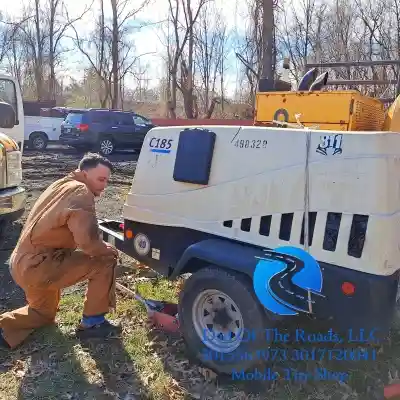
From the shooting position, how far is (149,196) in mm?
3896

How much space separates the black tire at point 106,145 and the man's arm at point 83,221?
14763 mm

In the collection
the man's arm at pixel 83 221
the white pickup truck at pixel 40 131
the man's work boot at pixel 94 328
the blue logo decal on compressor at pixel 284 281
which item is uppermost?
the white pickup truck at pixel 40 131

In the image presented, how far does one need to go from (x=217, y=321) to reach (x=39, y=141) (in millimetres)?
18722

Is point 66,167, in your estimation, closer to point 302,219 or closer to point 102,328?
point 102,328

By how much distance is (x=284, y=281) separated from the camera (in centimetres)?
302

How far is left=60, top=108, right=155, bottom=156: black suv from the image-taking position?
1750 cm

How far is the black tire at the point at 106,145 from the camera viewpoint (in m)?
17.7

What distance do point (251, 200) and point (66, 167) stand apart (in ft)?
38.0

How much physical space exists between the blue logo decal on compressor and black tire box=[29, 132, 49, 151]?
61.7 ft

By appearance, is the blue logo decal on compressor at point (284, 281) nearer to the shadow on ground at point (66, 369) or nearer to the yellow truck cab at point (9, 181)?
the shadow on ground at point (66, 369)

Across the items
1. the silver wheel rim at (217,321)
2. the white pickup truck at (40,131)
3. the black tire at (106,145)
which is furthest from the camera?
the white pickup truck at (40,131)

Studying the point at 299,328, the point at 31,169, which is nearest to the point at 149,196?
the point at 299,328

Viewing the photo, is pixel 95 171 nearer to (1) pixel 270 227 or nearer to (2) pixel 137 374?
(1) pixel 270 227

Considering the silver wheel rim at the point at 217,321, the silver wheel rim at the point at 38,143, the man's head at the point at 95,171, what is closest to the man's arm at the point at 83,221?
the man's head at the point at 95,171
